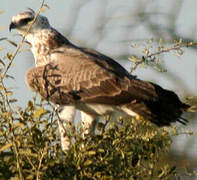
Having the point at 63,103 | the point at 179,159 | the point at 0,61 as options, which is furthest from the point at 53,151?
the point at 179,159

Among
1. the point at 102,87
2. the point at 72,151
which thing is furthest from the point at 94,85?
the point at 72,151

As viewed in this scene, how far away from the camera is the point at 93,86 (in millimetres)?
6523

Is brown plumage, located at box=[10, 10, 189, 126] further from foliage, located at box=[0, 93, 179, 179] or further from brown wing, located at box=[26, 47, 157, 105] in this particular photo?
foliage, located at box=[0, 93, 179, 179]

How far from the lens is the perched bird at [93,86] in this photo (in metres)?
5.90

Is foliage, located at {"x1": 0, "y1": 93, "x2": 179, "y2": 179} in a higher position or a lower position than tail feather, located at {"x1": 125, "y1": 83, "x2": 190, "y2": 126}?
lower

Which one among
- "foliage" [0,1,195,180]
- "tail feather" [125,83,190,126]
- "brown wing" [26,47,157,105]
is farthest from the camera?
"brown wing" [26,47,157,105]

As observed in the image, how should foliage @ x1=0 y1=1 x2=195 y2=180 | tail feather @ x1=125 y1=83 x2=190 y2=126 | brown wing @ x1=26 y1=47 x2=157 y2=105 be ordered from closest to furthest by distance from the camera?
foliage @ x1=0 y1=1 x2=195 y2=180, tail feather @ x1=125 y1=83 x2=190 y2=126, brown wing @ x1=26 y1=47 x2=157 y2=105

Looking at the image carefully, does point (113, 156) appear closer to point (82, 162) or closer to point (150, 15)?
point (82, 162)

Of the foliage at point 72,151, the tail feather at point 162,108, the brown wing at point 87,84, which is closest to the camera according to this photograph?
the foliage at point 72,151

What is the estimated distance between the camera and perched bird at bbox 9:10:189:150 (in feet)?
19.3

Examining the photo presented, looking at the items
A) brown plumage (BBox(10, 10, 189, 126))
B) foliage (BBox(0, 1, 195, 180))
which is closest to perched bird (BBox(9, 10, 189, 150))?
brown plumage (BBox(10, 10, 189, 126))

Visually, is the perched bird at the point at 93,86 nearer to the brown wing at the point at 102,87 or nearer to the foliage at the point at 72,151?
the brown wing at the point at 102,87

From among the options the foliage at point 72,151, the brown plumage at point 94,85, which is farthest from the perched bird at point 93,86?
the foliage at point 72,151

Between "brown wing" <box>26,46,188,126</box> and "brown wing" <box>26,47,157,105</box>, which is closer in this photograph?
"brown wing" <box>26,46,188,126</box>
